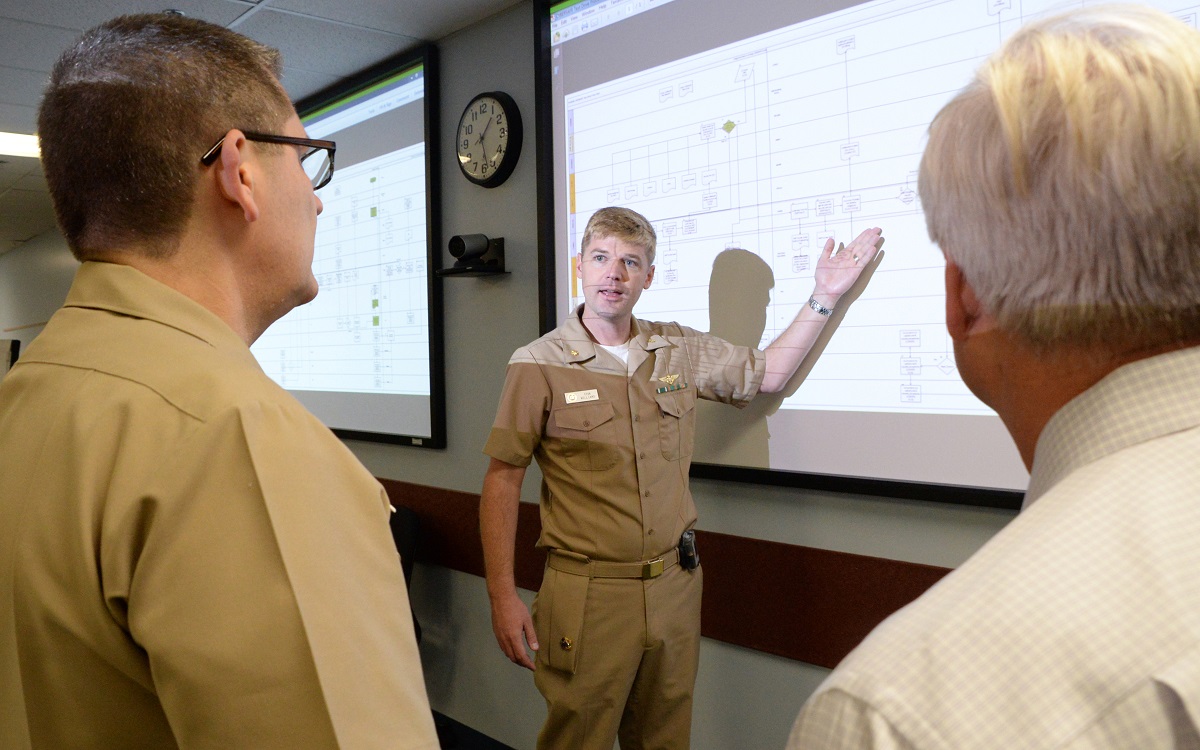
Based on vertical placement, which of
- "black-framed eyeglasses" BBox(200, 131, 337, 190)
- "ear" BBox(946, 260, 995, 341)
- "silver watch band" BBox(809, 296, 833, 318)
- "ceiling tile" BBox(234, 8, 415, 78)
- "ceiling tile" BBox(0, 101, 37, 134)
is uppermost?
"ceiling tile" BBox(0, 101, 37, 134)

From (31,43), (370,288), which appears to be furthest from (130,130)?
(31,43)

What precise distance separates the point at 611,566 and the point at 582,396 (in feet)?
1.37

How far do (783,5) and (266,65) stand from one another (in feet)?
4.81

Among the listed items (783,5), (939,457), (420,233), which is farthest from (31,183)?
(939,457)

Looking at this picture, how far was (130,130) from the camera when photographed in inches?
33.2

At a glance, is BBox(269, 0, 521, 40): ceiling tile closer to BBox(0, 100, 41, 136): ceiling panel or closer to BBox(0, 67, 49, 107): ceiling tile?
BBox(0, 67, 49, 107): ceiling tile

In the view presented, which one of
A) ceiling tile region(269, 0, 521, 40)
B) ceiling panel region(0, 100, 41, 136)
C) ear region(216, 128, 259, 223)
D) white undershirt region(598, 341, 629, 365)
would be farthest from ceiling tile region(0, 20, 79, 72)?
ear region(216, 128, 259, 223)

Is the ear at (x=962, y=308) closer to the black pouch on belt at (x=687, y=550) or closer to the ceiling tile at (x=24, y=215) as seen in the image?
the black pouch on belt at (x=687, y=550)

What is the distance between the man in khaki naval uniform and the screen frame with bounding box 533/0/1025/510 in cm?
21

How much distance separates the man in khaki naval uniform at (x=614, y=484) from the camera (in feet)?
6.34

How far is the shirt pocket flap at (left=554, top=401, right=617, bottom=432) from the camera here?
6.57 feet

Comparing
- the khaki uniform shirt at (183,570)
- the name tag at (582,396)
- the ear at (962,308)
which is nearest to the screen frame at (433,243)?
the name tag at (582,396)

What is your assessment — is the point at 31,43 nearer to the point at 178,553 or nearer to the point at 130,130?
the point at 130,130

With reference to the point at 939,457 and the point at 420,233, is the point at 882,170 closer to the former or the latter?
the point at 939,457
